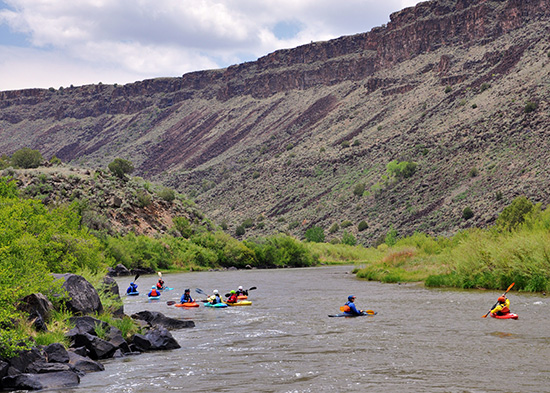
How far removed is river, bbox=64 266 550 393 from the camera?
47.0ft

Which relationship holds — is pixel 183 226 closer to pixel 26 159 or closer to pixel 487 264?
pixel 26 159

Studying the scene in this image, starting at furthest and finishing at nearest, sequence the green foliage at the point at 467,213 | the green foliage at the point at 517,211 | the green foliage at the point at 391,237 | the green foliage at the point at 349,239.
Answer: the green foliage at the point at 349,239 → the green foliage at the point at 391,237 → the green foliage at the point at 467,213 → the green foliage at the point at 517,211

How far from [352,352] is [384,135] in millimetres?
104605

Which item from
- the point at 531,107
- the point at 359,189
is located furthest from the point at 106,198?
the point at 531,107

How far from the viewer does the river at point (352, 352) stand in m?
14.3

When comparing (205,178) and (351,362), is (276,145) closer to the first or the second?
(205,178)

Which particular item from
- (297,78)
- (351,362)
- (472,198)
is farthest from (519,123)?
(297,78)

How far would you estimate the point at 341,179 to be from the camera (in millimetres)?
114312

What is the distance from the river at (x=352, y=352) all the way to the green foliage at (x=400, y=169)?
69.6 meters

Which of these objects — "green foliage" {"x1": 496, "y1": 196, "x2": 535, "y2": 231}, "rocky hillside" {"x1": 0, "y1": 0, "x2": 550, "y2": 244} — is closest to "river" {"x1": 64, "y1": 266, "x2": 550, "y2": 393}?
"green foliage" {"x1": 496, "y1": 196, "x2": 535, "y2": 231}

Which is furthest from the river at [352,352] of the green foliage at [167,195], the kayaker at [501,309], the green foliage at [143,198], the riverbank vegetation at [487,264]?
the green foliage at [167,195]

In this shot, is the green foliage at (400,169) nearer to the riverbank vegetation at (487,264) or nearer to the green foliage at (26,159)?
the riverbank vegetation at (487,264)

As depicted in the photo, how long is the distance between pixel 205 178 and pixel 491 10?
79349 millimetres

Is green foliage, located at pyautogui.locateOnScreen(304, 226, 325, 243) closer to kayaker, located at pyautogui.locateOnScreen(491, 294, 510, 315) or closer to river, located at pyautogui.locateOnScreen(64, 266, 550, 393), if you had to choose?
river, located at pyautogui.locateOnScreen(64, 266, 550, 393)
